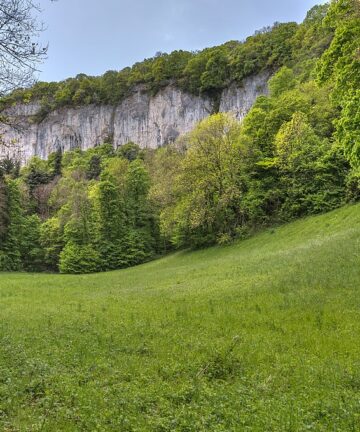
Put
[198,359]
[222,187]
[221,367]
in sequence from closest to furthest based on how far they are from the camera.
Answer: [221,367], [198,359], [222,187]

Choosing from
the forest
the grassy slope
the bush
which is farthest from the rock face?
the grassy slope

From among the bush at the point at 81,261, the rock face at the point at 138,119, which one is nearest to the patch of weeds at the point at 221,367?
the bush at the point at 81,261

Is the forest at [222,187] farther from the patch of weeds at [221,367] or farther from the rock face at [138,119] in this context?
the rock face at [138,119]

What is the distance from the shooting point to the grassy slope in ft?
18.9

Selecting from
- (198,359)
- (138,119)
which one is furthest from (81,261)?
(138,119)

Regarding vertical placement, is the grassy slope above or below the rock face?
below

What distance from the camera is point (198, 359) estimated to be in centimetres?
844

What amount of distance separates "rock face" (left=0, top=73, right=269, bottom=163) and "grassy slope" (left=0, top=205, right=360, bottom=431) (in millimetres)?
74918

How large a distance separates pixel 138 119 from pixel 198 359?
362 feet

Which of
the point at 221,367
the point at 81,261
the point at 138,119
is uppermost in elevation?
the point at 138,119

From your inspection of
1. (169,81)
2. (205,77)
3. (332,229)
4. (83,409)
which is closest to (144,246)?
(332,229)

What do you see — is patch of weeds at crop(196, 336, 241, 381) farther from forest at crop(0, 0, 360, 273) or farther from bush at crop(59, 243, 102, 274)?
bush at crop(59, 243, 102, 274)

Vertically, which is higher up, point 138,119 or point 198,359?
point 138,119

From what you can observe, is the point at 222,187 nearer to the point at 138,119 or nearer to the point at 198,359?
the point at 198,359
